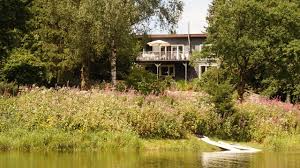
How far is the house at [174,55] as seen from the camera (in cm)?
6359

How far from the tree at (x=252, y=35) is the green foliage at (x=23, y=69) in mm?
12022

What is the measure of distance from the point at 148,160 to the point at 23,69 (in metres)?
24.2

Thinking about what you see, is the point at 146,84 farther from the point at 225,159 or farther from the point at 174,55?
the point at 174,55

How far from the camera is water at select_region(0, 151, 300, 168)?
1515cm

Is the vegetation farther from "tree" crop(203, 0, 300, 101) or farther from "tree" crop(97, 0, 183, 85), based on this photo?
"tree" crop(203, 0, 300, 101)

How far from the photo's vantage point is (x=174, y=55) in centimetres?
6375

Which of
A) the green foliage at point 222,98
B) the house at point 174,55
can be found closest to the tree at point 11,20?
the green foliage at point 222,98

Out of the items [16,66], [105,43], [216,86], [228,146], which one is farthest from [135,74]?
[228,146]

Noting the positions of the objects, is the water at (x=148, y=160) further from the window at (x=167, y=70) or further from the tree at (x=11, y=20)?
the window at (x=167, y=70)

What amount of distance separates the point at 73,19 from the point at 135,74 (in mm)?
6358

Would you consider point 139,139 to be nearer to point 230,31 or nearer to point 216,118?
point 216,118

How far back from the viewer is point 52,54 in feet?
132

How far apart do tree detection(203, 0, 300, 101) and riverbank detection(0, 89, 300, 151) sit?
8.44 meters

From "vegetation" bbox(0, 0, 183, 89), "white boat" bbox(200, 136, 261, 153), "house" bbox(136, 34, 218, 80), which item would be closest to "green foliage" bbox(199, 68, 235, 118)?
"white boat" bbox(200, 136, 261, 153)
